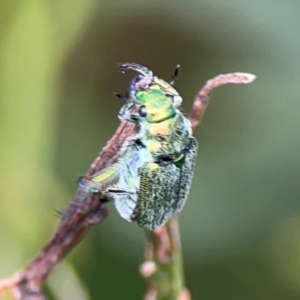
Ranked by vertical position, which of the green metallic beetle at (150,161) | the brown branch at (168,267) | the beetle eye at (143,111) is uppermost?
the beetle eye at (143,111)

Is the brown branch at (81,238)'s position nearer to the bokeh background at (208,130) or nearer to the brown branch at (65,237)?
the brown branch at (65,237)

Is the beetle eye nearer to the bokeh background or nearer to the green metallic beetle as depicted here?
the green metallic beetle

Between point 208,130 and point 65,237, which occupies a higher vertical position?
point 208,130

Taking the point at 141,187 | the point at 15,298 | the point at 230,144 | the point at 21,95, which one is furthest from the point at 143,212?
the point at 230,144

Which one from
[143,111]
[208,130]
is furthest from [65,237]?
[208,130]

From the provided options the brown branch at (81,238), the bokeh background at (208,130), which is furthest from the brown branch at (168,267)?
the bokeh background at (208,130)

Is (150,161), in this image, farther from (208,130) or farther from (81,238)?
(208,130)
